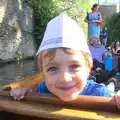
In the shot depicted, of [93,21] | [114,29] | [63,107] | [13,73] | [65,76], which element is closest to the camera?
[65,76]

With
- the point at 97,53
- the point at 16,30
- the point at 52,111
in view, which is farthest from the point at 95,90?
the point at 16,30

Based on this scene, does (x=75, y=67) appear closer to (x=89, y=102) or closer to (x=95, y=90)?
(x=89, y=102)

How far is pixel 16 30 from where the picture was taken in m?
15.8

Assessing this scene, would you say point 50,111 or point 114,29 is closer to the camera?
point 50,111

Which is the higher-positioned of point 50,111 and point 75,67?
point 75,67

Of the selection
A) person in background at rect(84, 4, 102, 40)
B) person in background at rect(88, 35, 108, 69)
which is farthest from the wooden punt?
person in background at rect(84, 4, 102, 40)

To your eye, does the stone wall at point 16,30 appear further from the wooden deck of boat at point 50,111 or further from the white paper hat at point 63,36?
the white paper hat at point 63,36

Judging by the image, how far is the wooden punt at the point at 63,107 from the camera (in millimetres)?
1730

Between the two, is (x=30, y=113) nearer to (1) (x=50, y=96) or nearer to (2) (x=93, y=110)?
(1) (x=50, y=96)

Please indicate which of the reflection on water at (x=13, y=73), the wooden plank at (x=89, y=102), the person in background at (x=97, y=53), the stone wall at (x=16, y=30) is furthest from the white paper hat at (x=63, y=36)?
the stone wall at (x=16, y=30)

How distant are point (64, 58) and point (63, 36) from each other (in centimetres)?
12

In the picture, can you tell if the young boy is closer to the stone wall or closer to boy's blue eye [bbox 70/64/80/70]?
boy's blue eye [bbox 70/64/80/70]

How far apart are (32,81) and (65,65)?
4.14 feet

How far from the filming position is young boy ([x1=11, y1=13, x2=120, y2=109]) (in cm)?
174
